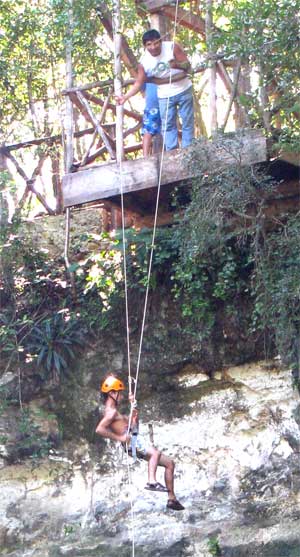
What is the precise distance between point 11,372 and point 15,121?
13.6 feet

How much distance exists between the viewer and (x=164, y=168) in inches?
390

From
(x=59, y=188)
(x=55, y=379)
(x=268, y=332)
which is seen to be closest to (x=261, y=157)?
(x=268, y=332)

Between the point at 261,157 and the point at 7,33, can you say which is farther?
the point at 7,33

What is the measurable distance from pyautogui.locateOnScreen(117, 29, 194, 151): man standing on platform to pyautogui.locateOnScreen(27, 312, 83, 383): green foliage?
2447 mm

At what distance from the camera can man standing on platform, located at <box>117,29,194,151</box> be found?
10039 millimetres

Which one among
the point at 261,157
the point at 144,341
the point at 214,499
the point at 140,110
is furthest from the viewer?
the point at 140,110

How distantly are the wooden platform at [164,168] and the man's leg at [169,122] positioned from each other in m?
0.29

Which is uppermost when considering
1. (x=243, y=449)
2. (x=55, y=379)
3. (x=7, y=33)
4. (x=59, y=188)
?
(x=7, y=33)

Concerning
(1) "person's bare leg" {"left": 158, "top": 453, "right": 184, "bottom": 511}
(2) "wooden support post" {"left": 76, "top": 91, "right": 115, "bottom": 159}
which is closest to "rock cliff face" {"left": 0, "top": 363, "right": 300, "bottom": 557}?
(1) "person's bare leg" {"left": 158, "top": 453, "right": 184, "bottom": 511}

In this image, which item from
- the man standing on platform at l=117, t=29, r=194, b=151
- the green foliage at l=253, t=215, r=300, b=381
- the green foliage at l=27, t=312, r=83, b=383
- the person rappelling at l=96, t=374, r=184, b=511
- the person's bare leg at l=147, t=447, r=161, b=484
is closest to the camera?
the person's bare leg at l=147, t=447, r=161, b=484

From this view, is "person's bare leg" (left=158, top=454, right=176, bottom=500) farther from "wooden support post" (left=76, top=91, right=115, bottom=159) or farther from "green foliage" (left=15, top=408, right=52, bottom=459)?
"wooden support post" (left=76, top=91, right=115, bottom=159)

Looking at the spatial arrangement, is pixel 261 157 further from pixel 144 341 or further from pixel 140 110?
pixel 140 110

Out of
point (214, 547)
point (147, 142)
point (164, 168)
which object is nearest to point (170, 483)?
point (214, 547)

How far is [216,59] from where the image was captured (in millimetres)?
9930
